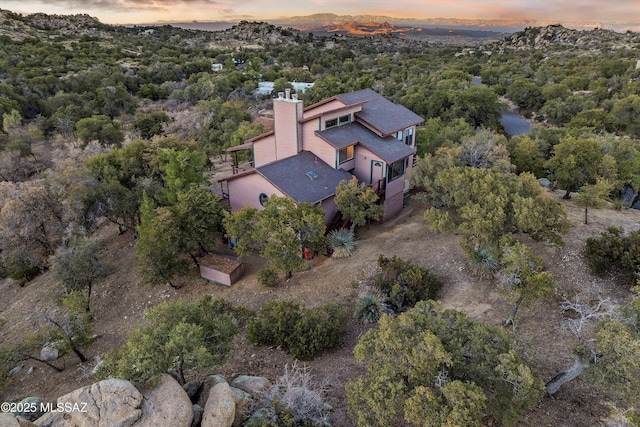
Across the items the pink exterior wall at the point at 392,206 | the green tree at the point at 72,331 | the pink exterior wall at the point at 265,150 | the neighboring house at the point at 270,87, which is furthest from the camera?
the neighboring house at the point at 270,87

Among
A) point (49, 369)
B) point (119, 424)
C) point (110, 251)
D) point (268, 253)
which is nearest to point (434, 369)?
point (119, 424)

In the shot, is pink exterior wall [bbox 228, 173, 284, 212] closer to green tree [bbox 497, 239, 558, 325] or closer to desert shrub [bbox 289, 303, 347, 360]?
desert shrub [bbox 289, 303, 347, 360]

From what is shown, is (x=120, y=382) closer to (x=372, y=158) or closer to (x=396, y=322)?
(x=396, y=322)

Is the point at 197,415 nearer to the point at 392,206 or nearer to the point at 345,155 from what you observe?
the point at 345,155

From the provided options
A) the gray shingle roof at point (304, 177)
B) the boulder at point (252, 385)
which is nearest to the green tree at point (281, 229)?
the gray shingle roof at point (304, 177)

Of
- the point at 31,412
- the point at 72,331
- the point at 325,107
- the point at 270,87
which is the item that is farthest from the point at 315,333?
the point at 270,87

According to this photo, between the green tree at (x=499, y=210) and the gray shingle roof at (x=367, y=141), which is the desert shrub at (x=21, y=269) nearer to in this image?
the gray shingle roof at (x=367, y=141)
